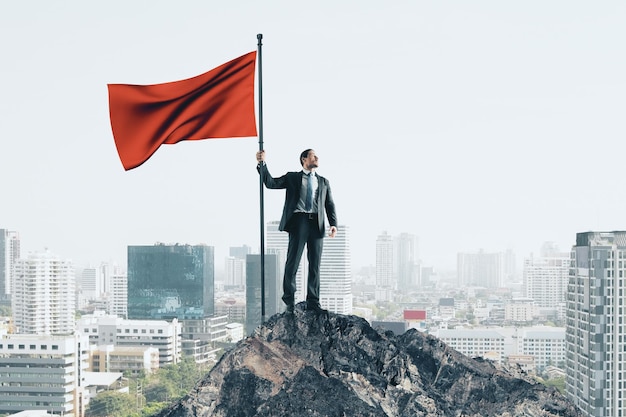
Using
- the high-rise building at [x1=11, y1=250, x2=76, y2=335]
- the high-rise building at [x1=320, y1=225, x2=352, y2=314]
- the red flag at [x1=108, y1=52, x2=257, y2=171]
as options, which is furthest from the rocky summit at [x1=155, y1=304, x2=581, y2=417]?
the high-rise building at [x1=11, y1=250, x2=76, y2=335]

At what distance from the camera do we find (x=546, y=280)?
68625mm

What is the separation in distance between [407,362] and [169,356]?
3718 centimetres

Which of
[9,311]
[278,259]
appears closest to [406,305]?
[9,311]

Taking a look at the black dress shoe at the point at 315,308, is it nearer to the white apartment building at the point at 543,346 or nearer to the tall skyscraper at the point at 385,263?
the white apartment building at the point at 543,346

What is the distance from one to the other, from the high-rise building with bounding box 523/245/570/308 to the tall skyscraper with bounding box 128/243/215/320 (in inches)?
1050

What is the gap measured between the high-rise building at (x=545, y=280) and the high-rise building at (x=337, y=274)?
22.6 metres

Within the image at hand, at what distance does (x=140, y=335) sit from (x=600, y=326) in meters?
25.1

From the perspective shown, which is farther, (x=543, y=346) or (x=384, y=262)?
(x=384, y=262)

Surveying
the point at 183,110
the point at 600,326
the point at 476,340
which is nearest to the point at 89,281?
the point at 476,340

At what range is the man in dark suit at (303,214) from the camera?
5.21 m

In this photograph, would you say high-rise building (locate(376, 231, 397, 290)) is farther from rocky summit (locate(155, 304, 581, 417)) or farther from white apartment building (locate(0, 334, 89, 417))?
rocky summit (locate(155, 304, 581, 417))

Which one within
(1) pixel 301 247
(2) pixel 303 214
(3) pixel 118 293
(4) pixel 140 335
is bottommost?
(3) pixel 118 293

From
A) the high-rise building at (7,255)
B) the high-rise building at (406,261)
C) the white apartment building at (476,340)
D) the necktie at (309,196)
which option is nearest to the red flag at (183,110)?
the necktie at (309,196)

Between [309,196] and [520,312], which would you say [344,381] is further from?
[520,312]
